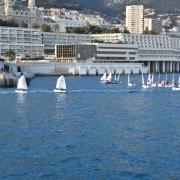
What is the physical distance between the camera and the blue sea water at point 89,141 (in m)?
26.3

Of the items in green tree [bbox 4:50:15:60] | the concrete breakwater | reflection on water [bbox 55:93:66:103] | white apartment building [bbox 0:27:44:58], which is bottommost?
the concrete breakwater

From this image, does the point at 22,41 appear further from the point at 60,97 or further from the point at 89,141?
the point at 89,141

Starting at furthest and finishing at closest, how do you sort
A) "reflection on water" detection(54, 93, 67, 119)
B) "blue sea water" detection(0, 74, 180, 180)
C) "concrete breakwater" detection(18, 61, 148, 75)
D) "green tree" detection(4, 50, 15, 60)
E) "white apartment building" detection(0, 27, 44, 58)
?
"white apartment building" detection(0, 27, 44, 58), "green tree" detection(4, 50, 15, 60), "concrete breakwater" detection(18, 61, 148, 75), "reflection on water" detection(54, 93, 67, 119), "blue sea water" detection(0, 74, 180, 180)

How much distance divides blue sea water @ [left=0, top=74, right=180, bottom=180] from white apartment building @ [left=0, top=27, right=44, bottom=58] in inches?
4444

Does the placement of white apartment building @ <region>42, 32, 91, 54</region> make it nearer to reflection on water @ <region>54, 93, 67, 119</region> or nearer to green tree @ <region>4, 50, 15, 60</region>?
green tree @ <region>4, 50, 15, 60</region>

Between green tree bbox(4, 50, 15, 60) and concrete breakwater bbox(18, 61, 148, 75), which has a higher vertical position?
green tree bbox(4, 50, 15, 60)

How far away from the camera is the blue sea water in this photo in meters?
26.3

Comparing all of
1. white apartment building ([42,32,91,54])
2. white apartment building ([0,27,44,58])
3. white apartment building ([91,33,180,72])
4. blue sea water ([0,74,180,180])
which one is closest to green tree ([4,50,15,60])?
white apartment building ([0,27,44,58])

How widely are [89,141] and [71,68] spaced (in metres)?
112

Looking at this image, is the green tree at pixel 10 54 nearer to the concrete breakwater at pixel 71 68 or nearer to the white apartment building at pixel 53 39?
the concrete breakwater at pixel 71 68

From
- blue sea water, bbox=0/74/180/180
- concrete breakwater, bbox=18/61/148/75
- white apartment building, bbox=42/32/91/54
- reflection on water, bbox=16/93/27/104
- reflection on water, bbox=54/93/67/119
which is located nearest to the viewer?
blue sea water, bbox=0/74/180/180

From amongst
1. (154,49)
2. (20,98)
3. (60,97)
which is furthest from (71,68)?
(20,98)

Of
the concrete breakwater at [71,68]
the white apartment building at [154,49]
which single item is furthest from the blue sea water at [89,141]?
the white apartment building at [154,49]

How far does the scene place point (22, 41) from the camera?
553 feet
